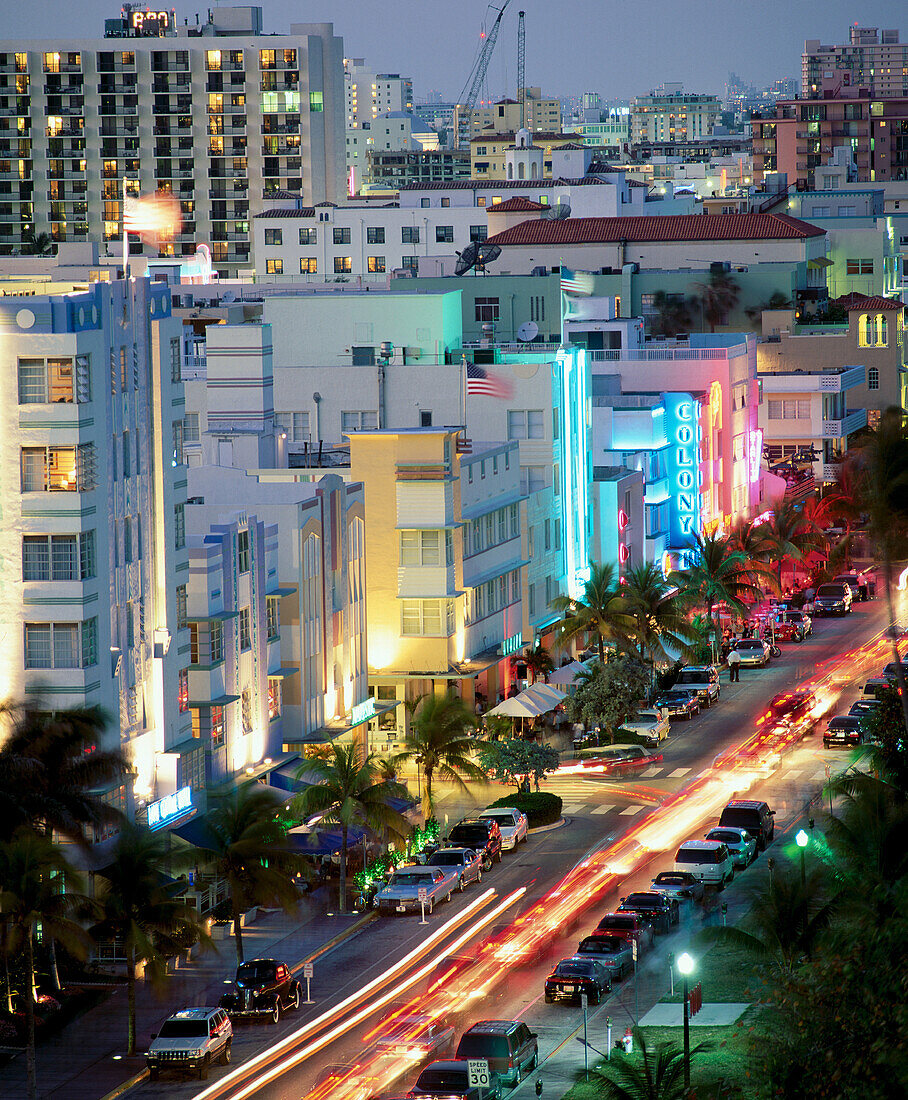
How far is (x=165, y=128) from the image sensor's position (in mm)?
186125

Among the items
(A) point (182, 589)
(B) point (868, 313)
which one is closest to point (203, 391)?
(A) point (182, 589)

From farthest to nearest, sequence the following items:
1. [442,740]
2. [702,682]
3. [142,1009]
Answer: [702,682] < [442,740] < [142,1009]

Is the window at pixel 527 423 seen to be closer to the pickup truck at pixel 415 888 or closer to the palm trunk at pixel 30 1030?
the pickup truck at pixel 415 888

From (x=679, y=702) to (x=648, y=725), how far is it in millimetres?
5665

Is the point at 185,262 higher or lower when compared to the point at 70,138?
lower

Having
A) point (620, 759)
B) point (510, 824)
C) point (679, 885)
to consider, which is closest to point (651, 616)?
point (620, 759)

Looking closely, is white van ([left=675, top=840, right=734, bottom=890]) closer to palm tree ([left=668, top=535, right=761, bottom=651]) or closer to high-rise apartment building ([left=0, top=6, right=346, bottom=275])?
palm tree ([left=668, top=535, right=761, bottom=651])

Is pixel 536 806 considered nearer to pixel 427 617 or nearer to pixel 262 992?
pixel 427 617

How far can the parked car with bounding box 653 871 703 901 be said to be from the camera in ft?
189

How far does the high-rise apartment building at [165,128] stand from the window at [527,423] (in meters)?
97.7

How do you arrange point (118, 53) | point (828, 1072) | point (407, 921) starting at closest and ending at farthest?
point (828, 1072)
point (407, 921)
point (118, 53)

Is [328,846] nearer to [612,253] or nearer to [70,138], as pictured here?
[612,253]

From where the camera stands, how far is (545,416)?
9119cm

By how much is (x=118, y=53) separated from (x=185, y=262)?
125ft
